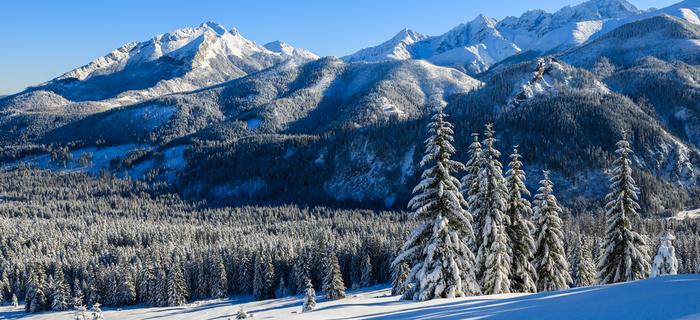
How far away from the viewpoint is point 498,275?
40.2 m

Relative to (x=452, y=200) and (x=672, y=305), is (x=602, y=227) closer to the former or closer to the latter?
(x=452, y=200)

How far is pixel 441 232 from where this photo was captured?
33.8 meters

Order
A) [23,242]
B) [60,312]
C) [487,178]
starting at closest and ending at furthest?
[487,178], [60,312], [23,242]

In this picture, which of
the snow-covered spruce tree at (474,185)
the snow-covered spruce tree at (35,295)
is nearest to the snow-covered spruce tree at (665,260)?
the snow-covered spruce tree at (474,185)

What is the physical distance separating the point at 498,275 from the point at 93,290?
388 ft

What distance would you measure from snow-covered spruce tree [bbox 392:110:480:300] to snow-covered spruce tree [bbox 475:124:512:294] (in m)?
5.70

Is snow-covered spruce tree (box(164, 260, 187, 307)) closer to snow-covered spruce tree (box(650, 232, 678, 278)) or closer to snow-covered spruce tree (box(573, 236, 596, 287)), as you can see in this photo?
snow-covered spruce tree (box(573, 236, 596, 287))

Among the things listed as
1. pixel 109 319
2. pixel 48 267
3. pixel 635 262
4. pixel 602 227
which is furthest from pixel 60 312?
pixel 602 227

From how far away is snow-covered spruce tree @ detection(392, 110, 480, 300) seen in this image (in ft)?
108

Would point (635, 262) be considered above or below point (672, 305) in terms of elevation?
below

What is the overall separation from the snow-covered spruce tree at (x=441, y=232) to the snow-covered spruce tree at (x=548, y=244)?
47.7ft

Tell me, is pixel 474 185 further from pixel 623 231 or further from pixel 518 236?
pixel 623 231

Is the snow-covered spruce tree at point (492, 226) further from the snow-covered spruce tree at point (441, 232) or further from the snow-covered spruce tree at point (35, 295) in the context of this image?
the snow-covered spruce tree at point (35, 295)

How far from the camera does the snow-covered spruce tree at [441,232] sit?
108 feet
